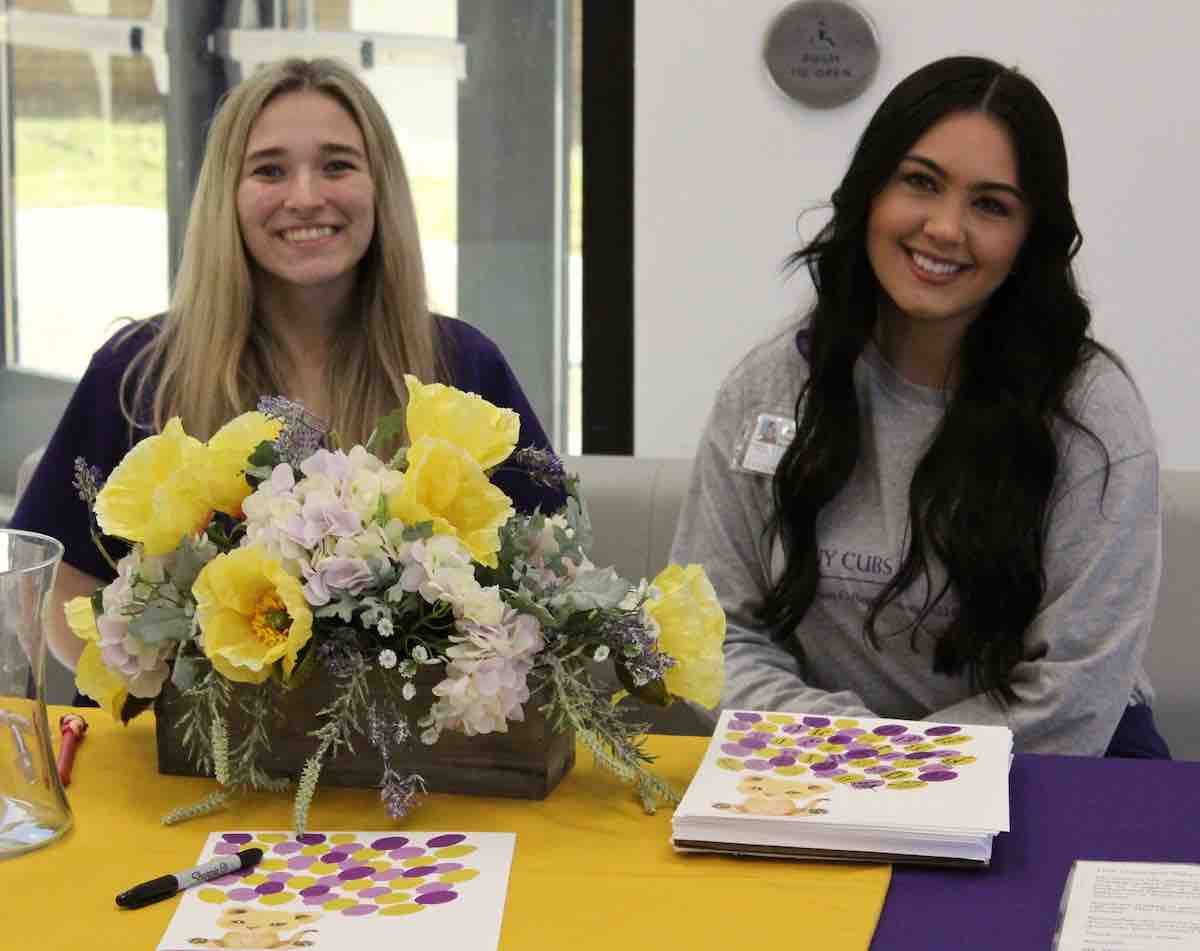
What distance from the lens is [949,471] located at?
2514 millimetres

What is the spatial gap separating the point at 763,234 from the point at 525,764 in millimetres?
2388

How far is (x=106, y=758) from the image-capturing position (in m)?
1.86

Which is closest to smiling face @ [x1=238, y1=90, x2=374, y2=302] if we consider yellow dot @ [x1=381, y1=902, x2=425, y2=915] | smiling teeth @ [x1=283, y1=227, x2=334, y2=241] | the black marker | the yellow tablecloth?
smiling teeth @ [x1=283, y1=227, x2=334, y2=241]

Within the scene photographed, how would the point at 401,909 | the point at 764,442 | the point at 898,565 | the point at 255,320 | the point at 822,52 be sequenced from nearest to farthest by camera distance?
the point at 401,909
the point at 898,565
the point at 764,442
the point at 255,320
the point at 822,52

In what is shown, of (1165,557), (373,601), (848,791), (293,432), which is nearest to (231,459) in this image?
(293,432)

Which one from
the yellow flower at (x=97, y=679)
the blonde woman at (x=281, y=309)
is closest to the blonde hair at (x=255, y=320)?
the blonde woman at (x=281, y=309)

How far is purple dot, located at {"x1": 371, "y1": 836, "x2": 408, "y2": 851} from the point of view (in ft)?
5.24

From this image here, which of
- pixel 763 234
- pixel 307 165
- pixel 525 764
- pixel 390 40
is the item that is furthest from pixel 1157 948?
pixel 390 40

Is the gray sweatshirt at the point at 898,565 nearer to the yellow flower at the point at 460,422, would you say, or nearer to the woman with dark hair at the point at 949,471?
the woman with dark hair at the point at 949,471

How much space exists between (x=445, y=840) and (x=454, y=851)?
3cm

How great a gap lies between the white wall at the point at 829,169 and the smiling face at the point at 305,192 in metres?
1.23

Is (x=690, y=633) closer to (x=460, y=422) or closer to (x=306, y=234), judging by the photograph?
(x=460, y=422)

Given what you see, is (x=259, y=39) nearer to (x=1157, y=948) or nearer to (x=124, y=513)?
(x=124, y=513)

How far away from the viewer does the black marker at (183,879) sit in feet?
4.87
